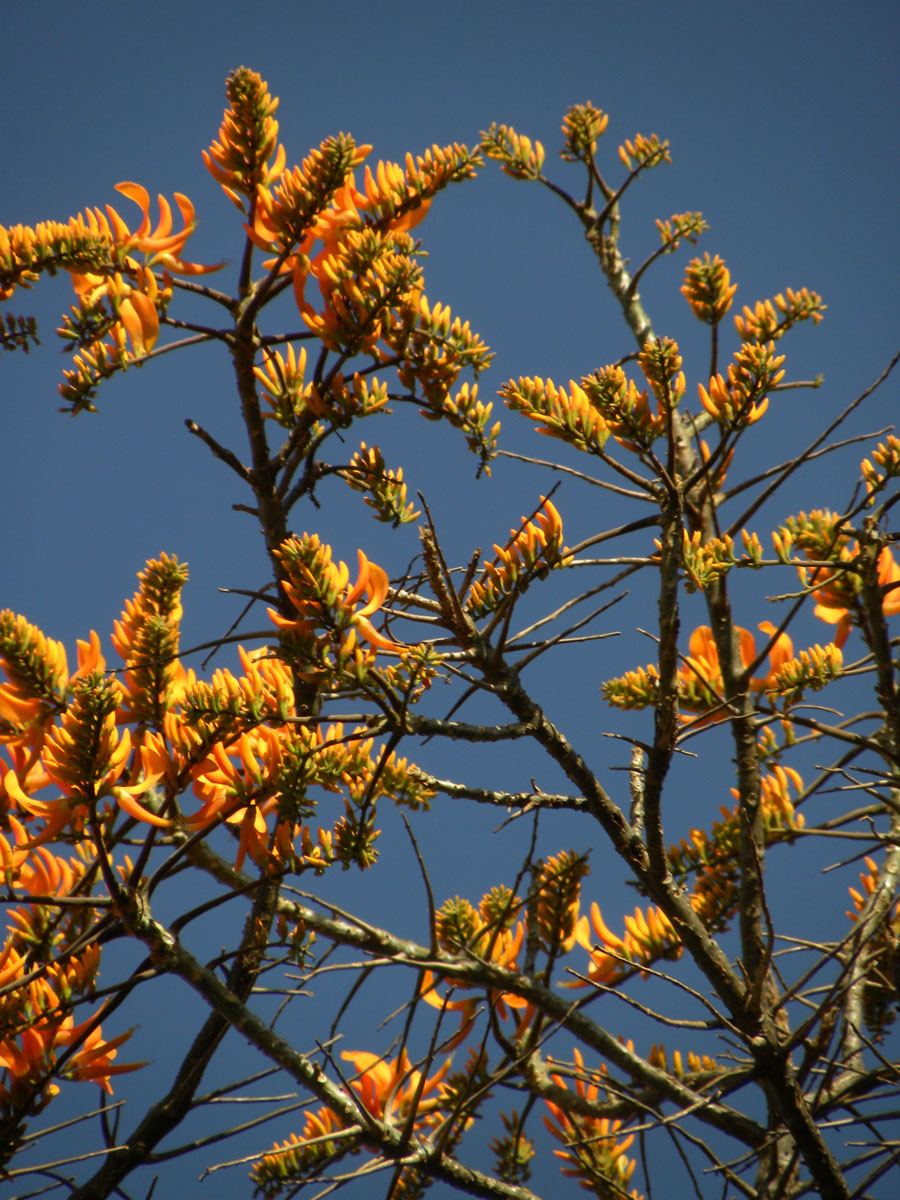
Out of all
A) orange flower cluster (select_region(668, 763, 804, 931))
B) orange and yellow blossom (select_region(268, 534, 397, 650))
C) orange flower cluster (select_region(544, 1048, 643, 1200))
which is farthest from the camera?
orange flower cluster (select_region(668, 763, 804, 931))

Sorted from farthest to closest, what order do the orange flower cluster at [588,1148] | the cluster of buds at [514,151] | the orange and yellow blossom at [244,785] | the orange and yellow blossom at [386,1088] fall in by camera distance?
the cluster of buds at [514,151] → the orange flower cluster at [588,1148] → the orange and yellow blossom at [386,1088] → the orange and yellow blossom at [244,785]

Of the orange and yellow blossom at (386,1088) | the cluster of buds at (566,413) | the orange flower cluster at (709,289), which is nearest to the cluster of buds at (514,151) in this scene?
the orange flower cluster at (709,289)

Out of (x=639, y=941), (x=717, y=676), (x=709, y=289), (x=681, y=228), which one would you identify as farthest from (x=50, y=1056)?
(x=681, y=228)

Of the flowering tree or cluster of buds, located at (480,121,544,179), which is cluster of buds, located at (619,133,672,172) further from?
the flowering tree

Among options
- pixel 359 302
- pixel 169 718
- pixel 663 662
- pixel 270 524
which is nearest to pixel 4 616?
pixel 169 718

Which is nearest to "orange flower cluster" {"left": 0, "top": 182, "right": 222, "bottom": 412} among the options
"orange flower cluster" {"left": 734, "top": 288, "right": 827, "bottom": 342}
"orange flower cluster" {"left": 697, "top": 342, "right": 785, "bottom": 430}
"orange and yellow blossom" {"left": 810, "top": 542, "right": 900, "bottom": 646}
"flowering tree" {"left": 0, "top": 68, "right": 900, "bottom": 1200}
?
"flowering tree" {"left": 0, "top": 68, "right": 900, "bottom": 1200}

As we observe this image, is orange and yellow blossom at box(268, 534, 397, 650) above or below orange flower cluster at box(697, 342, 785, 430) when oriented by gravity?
below

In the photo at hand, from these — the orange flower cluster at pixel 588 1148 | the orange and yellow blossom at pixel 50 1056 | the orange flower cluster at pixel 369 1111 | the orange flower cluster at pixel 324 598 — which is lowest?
the orange flower cluster at pixel 588 1148

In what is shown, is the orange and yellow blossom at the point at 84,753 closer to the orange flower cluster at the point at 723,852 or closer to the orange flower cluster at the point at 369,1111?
the orange flower cluster at the point at 369,1111

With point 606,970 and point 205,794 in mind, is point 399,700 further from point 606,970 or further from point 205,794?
point 606,970

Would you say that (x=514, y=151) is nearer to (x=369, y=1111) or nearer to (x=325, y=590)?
(x=325, y=590)

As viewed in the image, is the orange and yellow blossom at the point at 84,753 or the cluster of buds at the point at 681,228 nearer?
the orange and yellow blossom at the point at 84,753

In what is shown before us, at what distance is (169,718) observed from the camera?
758 millimetres

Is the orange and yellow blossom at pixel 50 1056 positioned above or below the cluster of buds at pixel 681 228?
below
